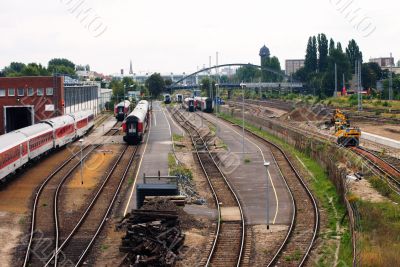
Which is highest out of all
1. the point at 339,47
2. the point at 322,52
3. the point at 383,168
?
the point at 339,47

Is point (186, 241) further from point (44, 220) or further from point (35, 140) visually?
point (35, 140)

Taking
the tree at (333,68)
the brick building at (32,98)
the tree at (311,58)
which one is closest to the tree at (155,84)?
the tree at (311,58)

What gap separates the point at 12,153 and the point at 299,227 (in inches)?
675

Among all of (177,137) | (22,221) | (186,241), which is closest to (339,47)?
(177,137)

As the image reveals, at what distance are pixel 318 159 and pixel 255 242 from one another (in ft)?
60.5

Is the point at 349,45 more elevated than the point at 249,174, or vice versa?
the point at 349,45

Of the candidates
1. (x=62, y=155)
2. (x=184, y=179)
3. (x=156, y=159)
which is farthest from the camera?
(x=62, y=155)

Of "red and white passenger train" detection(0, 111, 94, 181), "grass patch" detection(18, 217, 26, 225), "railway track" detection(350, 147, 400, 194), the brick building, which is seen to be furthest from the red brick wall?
"grass patch" detection(18, 217, 26, 225)

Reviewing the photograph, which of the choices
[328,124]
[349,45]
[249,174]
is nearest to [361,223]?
[249,174]

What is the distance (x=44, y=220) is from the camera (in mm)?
24766

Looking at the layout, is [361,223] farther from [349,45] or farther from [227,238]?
[349,45]

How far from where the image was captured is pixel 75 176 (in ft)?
116

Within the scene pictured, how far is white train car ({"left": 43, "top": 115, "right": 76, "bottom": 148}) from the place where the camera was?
46.3 meters

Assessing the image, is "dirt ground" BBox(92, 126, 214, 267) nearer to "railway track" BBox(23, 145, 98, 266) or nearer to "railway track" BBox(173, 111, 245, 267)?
"railway track" BBox(173, 111, 245, 267)
